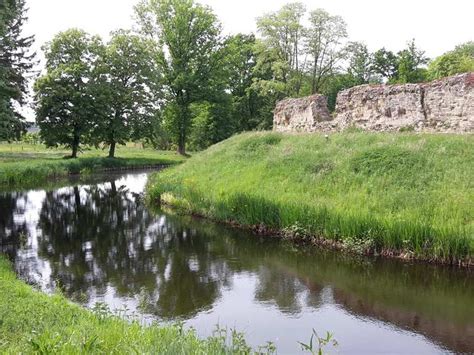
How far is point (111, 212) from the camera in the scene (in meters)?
23.0

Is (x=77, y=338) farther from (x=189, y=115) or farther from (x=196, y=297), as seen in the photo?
(x=189, y=115)

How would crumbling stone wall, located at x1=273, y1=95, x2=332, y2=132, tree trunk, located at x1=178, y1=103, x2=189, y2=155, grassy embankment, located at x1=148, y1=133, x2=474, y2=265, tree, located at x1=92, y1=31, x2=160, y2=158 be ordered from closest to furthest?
grassy embankment, located at x1=148, y1=133, x2=474, y2=265, crumbling stone wall, located at x1=273, y1=95, x2=332, y2=132, tree, located at x1=92, y1=31, x2=160, y2=158, tree trunk, located at x1=178, y1=103, x2=189, y2=155

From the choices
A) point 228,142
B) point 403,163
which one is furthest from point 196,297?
point 228,142

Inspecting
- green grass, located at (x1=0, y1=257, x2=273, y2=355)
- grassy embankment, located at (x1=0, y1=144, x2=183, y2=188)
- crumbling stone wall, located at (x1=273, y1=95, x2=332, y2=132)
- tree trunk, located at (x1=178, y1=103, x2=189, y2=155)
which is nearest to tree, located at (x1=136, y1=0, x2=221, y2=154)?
tree trunk, located at (x1=178, y1=103, x2=189, y2=155)

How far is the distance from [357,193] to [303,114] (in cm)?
1336

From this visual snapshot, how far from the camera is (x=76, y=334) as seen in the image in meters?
6.08

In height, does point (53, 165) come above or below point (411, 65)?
below

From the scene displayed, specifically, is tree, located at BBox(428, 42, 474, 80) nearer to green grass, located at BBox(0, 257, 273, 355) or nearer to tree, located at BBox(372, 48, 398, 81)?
tree, located at BBox(372, 48, 398, 81)

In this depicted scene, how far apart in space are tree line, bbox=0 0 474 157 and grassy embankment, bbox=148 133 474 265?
2444 cm

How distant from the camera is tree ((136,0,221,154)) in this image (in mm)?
51688

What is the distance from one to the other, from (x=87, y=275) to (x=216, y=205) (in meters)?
7.68

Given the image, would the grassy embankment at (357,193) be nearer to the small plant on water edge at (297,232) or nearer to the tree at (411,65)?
the small plant on water edge at (297,232)

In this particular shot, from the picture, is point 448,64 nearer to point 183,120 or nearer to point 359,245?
point 183,120

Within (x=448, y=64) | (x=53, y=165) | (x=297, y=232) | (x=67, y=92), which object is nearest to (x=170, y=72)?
(x=67, y=92)
